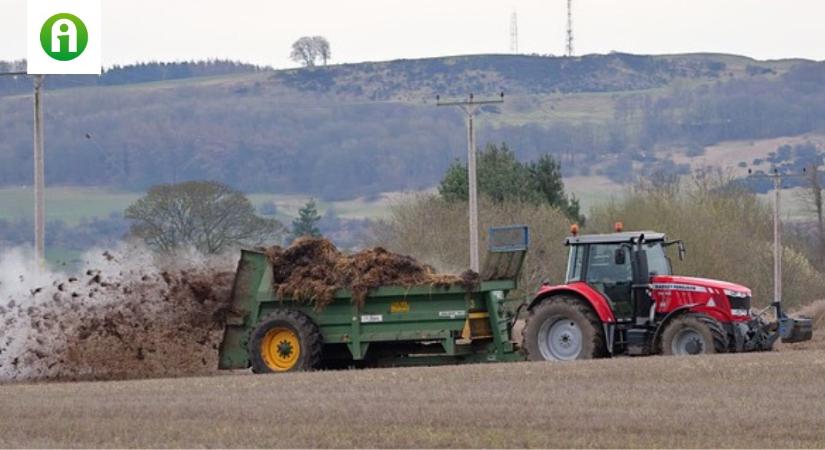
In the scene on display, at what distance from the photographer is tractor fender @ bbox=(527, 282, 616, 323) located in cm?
2520

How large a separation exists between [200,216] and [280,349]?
44.4 metres

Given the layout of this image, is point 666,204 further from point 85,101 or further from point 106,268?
point 85,101

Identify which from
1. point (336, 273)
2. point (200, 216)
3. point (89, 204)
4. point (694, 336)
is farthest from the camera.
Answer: point (89, 204)

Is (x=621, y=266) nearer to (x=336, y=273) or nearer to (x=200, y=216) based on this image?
(x=336, y=273)

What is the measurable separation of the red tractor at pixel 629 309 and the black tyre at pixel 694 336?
15 mm

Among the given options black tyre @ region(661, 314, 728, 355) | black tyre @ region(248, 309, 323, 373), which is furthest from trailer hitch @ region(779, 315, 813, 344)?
black tyre @ region(248, 309, 323, 373)

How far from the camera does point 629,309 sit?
83.4ft

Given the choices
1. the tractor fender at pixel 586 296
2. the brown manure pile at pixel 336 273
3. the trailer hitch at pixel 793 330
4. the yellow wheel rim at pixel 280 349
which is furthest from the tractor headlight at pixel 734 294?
the yellow wheel rim at pixel 280 349

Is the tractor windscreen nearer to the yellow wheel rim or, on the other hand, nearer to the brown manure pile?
the brown manure pile

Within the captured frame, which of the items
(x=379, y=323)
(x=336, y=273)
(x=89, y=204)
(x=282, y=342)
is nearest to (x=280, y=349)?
(x=282, y=342)

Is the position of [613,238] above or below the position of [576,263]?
above

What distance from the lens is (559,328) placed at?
83.8ft

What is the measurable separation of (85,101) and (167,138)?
11252 millimetres

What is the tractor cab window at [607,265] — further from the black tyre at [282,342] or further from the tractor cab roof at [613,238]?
the black tyre at [282,342]
